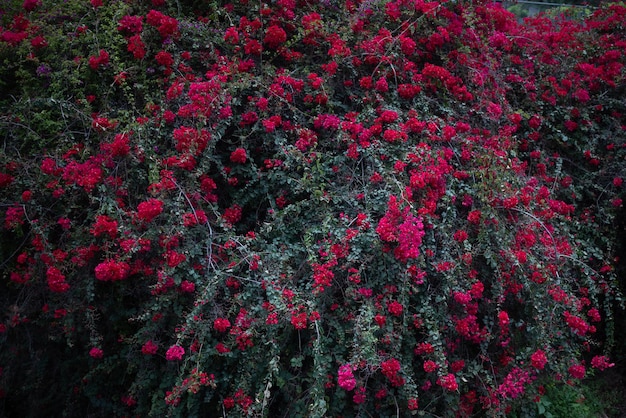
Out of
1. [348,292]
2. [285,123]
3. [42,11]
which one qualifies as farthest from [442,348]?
[42,11]

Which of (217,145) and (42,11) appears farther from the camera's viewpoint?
(42,11)

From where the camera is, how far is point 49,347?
3064mm

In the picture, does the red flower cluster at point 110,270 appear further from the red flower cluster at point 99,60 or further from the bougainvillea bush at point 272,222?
the red flower cluster at point 99,60

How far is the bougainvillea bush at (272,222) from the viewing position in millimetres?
2602

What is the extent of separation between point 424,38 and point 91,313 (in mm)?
2688

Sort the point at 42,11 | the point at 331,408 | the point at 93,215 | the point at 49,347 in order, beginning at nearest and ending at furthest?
the point at 331,408 → the point at 93,215 → the point at 49,347 → the point at 42,11

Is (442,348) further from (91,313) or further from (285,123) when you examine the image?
(91,313)

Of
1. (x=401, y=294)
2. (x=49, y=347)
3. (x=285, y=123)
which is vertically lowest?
(x=49, y=347)

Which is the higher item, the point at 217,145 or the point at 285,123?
the point at 285,123

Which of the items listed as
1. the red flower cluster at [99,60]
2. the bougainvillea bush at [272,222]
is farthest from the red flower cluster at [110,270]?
the red flower cluster at [99,60]

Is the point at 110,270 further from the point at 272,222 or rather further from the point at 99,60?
→ the point at 99,60

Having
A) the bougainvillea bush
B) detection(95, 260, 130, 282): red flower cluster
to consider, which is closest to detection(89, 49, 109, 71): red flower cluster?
the bougainvillea bush

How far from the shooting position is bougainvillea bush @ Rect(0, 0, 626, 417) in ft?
8.54

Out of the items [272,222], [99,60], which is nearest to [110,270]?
[272,222]
